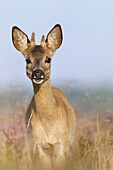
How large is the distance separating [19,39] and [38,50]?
55cm

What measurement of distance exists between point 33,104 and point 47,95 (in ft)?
1.10

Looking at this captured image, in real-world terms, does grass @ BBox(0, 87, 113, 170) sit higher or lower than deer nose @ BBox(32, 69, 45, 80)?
lower

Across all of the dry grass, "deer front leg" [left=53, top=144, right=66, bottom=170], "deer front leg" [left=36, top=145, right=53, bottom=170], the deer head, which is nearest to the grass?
the dry grass

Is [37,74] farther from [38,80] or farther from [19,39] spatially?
[19,39]

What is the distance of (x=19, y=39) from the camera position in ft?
32.0

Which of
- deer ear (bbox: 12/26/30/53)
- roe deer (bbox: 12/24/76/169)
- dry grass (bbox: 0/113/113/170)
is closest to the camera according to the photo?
dry grass (bbox: 0/113/113/170)

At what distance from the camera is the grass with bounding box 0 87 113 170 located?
757 centimetres

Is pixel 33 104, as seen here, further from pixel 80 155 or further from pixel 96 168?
pixel 96 168

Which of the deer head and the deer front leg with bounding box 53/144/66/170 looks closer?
the deer head

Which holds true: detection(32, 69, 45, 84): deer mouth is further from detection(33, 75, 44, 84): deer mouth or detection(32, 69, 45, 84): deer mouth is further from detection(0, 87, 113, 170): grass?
detection(0, 87, 113, 170): grass

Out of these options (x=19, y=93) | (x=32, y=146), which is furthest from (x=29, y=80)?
(x=32, y=146)

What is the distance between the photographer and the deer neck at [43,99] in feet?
30.5

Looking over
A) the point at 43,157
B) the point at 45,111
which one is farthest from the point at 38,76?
the point at 43,157

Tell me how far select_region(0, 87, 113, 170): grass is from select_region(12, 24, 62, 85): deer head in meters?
0.63
